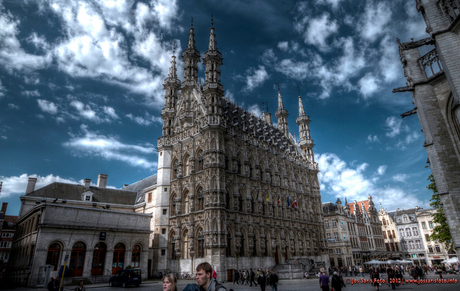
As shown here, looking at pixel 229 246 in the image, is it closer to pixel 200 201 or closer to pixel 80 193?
pixel 200 201

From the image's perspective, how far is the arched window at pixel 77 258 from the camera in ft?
91.9

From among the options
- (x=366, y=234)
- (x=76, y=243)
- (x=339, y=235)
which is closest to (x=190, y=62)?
(x=76, y=243)

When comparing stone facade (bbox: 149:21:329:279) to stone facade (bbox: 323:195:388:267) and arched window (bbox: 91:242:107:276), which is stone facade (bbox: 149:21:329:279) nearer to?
arched window (bbox: 91:242:107:276)

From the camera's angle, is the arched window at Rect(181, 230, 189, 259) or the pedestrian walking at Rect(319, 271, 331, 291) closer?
the pedestrian walking at Rect(319, 271, 331, 291)

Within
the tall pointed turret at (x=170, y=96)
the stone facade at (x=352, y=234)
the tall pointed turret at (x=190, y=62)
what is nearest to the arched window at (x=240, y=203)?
the tall pointed turret at (x=170, y=96)

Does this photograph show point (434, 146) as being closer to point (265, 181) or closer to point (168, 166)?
point (265, 181)

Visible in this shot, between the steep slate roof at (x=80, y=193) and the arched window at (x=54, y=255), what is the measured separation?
1664cm

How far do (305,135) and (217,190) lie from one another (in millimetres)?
35126

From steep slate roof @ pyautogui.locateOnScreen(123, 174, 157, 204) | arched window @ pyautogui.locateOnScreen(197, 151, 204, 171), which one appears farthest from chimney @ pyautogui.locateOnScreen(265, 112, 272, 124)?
arched window @ pyautogui.locateOnScreen(197, 151, 204, 171)

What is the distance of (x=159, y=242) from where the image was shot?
3766cm

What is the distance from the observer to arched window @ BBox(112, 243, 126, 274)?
102 feet

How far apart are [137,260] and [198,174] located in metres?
12.7

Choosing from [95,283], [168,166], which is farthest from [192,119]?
[95,283]

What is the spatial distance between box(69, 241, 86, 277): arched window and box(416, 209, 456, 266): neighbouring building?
7620 cm
